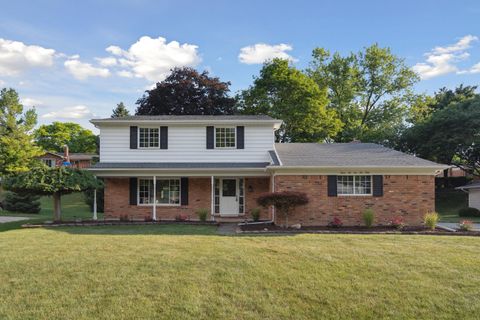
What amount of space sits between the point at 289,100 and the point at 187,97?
31.4ft

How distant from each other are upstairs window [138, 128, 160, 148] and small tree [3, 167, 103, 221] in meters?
3.41

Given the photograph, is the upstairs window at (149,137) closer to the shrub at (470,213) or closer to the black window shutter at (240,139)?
the black window shutter at (240,139)

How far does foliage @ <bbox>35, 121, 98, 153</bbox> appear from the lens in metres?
62.5

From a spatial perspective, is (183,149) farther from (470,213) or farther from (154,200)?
(470,213)

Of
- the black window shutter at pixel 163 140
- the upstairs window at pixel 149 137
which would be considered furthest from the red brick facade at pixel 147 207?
the black window shutter at pixel 163 140

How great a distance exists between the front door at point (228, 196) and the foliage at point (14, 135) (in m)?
17.2

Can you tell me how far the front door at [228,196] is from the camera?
1767cm

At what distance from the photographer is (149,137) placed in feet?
58.5

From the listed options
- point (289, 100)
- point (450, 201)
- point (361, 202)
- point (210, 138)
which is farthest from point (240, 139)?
point (450, 201)

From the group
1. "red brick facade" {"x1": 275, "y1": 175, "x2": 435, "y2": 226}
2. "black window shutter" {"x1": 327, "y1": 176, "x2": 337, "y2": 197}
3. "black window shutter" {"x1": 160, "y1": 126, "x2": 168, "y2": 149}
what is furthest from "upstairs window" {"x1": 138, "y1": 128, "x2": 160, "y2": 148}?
"black window shutter" {"x1": 327, "y1": 176, "x2": 337, "y2": 197}

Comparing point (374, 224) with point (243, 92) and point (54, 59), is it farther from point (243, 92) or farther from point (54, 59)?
point (243, 92)

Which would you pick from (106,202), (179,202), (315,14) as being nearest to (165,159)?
(179,202)

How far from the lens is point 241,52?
1032 inches

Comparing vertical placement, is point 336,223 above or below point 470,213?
above
